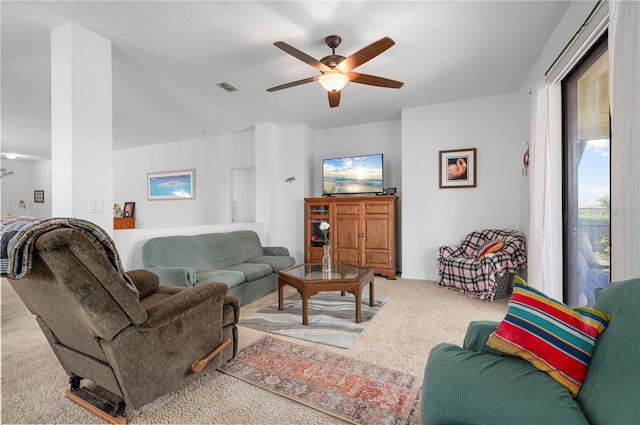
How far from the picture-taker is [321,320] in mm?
2797

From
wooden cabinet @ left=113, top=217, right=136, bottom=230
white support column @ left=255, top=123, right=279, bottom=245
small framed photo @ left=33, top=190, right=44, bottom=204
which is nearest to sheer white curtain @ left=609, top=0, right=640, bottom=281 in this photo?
white support column @ left=255, top=123, right=279, bottom=245

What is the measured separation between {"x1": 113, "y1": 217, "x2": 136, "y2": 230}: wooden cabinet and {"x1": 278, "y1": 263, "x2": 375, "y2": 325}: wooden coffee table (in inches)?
217

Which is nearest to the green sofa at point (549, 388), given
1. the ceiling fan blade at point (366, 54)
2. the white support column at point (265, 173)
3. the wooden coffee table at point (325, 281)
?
the wooden coffee table at point (325, 281)

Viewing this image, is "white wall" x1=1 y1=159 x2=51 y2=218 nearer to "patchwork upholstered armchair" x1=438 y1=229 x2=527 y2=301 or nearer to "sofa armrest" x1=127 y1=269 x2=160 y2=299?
"sofa armrest" x1=127 y1=269 x2=160 y2=299

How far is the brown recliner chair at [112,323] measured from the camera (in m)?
1.18

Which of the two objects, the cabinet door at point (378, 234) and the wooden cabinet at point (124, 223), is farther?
the wooden cabinet at point (124, 223)

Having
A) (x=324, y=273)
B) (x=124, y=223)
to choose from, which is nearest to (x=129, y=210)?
(x=124, y=223)

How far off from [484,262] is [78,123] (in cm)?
424

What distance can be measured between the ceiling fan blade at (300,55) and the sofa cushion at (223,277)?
218cm

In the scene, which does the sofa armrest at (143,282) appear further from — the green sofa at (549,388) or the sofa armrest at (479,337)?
the sofa armrest at (479,337)

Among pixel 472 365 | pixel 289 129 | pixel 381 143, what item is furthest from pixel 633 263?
pixel 289 129

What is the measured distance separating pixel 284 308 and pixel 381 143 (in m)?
3.40

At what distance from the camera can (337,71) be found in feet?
8.54

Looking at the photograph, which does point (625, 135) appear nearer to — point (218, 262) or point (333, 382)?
point (333, 382)
